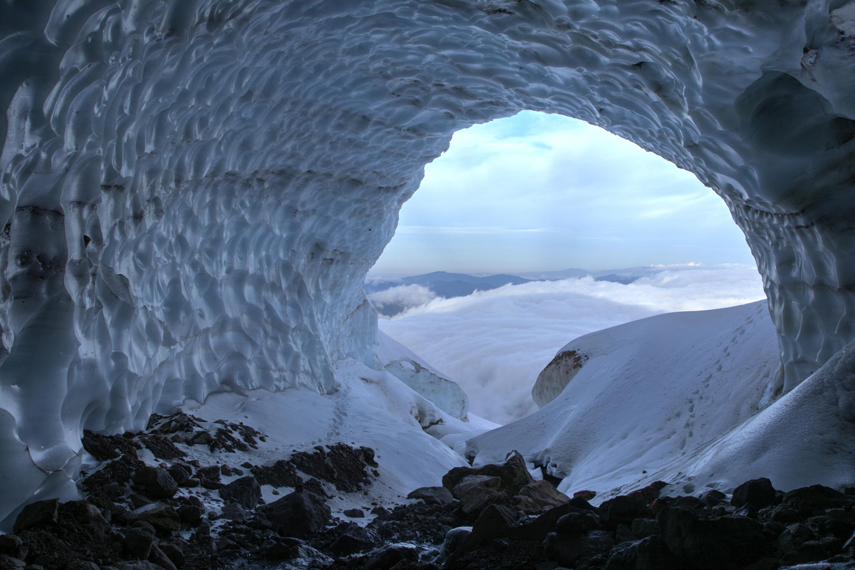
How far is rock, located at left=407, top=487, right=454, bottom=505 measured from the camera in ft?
15.4

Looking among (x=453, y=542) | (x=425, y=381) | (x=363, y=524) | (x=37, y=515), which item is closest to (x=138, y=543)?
(x=37, y=515)

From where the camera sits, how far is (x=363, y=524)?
408 centimetres

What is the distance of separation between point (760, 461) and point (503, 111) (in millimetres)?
5031

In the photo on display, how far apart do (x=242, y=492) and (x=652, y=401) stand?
16.4ft

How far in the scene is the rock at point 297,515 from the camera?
11.4 ft

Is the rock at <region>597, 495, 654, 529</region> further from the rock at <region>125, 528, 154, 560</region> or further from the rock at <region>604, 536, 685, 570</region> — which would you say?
the rock at <region>125, 528, 154, 560</region>

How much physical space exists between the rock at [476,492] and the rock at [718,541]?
2.13 meters

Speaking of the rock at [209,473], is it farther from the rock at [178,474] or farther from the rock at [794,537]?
the rock at [794,537]

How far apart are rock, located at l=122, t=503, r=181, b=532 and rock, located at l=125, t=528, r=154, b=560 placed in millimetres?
237

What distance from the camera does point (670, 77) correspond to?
13.9ft

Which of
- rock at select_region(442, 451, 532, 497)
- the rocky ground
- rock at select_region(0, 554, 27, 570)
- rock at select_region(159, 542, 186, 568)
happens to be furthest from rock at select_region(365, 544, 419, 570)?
rock at select_region(442, 451, 532, 497)

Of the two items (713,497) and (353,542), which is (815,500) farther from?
(353,542)

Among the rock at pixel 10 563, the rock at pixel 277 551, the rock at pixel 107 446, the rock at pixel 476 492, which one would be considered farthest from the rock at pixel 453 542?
the rock at pixel 107 446

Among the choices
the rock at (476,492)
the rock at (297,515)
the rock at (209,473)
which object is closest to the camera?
the rock at (297,515)
